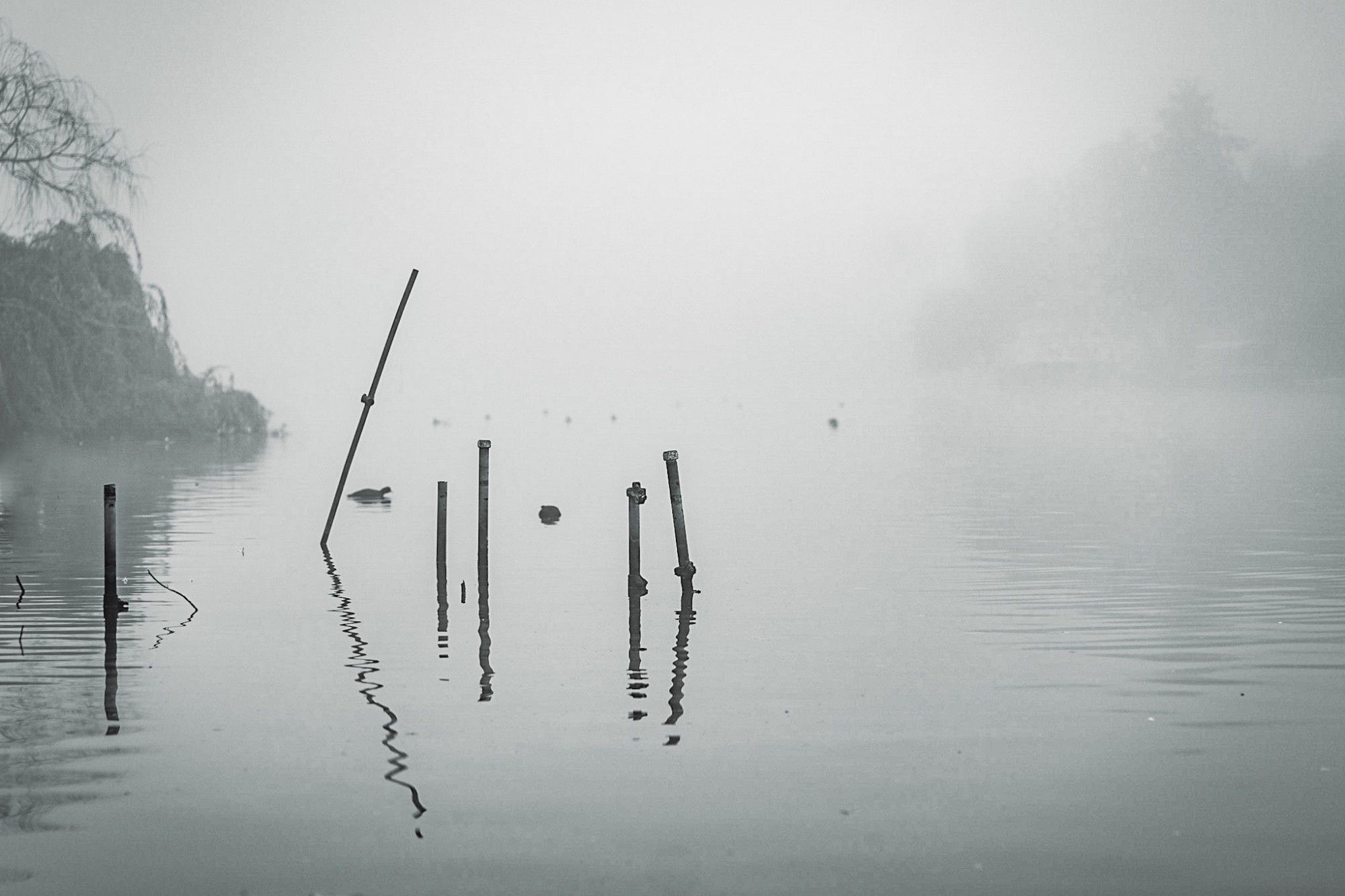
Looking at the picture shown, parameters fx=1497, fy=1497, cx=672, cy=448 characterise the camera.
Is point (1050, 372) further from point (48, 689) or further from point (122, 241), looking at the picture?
point (48, 689)

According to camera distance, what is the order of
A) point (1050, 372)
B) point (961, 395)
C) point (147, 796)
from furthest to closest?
point (961, 395) → point (1050, 372) → point (147, 796)

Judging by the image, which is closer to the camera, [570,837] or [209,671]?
[570,837]

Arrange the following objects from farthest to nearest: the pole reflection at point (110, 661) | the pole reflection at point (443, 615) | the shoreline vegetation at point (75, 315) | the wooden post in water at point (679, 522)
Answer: the shoreline vegetation at point (75, 315)
the wooden post in water at point (679, 522)
the pole reflection at point (443, 615)
the pole reflection at point (110, 661)

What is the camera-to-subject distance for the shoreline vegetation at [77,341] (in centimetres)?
5062

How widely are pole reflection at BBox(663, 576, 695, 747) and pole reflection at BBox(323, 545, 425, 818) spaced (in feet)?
6.47

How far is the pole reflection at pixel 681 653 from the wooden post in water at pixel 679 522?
0.44ft

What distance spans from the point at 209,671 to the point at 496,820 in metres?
6.05

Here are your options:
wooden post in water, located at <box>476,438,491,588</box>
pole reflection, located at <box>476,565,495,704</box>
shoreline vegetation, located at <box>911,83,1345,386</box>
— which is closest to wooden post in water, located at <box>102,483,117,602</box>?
pole reflection, located at <box>476,565,495,704</box>

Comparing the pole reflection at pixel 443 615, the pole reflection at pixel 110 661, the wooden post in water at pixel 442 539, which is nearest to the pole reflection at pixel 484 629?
the pole reflection at pixel 443 615

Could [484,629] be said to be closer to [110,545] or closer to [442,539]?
[110,545]

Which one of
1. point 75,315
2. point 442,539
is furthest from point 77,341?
point 442,539

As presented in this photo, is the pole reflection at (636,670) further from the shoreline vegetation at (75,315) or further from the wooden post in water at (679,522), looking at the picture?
the shoreline vegetation at (75,315)

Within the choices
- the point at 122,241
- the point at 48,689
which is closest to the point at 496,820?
the point at 48,689

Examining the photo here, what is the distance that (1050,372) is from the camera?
4892 inches
